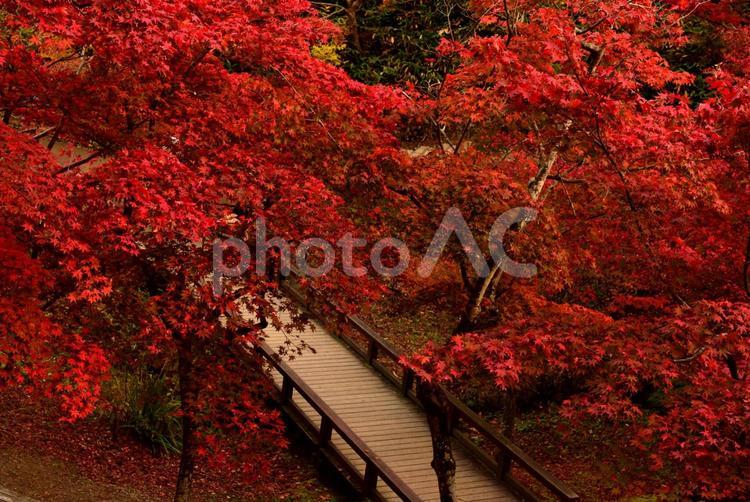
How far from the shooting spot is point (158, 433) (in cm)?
1102

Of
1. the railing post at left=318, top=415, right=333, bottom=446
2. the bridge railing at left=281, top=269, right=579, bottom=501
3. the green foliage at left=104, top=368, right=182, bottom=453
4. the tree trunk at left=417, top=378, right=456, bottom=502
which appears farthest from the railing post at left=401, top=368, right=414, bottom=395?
the green foliage at left=104, top=368, right=182, bottom=453

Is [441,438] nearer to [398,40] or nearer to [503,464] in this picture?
[503,464]

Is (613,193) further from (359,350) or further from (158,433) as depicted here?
(158,433)

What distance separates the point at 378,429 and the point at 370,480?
4.05 feet

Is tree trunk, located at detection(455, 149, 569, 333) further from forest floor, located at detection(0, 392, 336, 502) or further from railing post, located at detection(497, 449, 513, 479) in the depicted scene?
forest floor, located at detection(0, 392, 336, 502)

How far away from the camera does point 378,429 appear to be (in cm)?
1108

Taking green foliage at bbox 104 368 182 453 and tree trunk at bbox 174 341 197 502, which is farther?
green foliage at bbox 104 368 182 453

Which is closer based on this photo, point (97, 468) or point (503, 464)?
point (97, 468)

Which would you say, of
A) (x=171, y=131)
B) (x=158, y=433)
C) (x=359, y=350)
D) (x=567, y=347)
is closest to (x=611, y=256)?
(x=567, y=347)

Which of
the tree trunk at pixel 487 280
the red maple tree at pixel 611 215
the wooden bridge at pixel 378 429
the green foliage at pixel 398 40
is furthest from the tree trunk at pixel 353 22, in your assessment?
the tree trunk at pixel 487 280

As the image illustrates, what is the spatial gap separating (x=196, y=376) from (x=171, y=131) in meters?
2.93

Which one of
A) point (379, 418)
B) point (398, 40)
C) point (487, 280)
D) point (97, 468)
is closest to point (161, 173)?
point (487, 280)

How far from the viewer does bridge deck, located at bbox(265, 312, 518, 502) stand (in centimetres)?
1008

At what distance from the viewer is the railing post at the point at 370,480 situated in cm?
985
